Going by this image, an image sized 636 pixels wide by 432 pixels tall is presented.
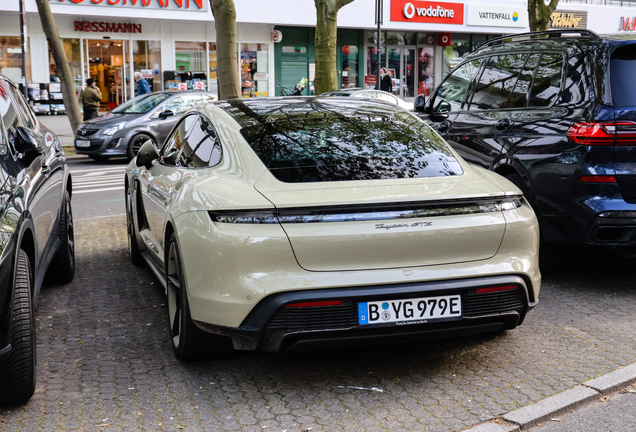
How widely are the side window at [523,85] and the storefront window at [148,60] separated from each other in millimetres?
25014

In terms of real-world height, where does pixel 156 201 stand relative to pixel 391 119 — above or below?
below

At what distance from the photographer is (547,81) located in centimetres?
605

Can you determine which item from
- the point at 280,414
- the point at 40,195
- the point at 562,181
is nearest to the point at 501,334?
the point at 562,181

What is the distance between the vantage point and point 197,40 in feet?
100

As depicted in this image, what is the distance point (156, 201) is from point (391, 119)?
5.69ft

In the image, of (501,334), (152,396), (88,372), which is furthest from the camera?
(501,334)

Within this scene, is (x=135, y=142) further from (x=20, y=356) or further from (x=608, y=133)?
(x=20, y=356)

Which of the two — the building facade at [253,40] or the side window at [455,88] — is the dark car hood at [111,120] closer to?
the side window at [455,88]

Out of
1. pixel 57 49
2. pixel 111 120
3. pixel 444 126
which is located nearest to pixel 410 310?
pixel 444 126

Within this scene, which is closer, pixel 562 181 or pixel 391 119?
pixel 391 119

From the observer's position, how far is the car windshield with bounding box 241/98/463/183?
4012 millimetres

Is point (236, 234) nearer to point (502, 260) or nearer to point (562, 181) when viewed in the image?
point (502, 260)

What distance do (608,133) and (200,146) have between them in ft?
9.56

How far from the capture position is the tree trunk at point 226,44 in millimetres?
11039
